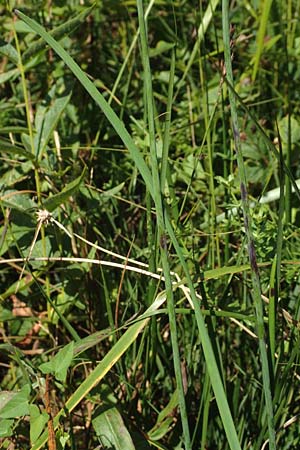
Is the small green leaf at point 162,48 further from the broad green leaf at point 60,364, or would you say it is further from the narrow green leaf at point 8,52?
the broad green leaf at point 60,364

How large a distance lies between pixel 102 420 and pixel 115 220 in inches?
20.5

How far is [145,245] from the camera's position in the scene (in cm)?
156

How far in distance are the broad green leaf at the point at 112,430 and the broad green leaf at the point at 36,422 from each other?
155 millimetres

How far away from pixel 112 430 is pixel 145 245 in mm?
445

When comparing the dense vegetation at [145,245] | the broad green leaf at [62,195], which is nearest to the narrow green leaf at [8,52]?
the dense vegetation at [145,245]

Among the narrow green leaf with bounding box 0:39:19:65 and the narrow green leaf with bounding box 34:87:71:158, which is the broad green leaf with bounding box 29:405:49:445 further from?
Result: the narrow green leaf with bounding box 0:39:19:65

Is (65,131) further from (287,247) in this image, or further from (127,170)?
(287,247)

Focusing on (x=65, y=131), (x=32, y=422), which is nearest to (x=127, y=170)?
(x=65, y=131)

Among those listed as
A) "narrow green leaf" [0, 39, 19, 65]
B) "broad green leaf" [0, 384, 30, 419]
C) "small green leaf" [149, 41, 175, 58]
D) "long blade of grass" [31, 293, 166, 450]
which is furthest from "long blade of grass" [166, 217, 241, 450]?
"small green leaf" [149, 41, 175, 58]

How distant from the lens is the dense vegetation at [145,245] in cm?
109

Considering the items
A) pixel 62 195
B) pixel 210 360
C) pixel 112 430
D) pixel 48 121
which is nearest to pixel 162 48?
pixel 48 121

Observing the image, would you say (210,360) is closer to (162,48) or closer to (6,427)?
(6,427)

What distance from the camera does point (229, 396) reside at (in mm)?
1354

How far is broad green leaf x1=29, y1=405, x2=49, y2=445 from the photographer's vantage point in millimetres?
1071
